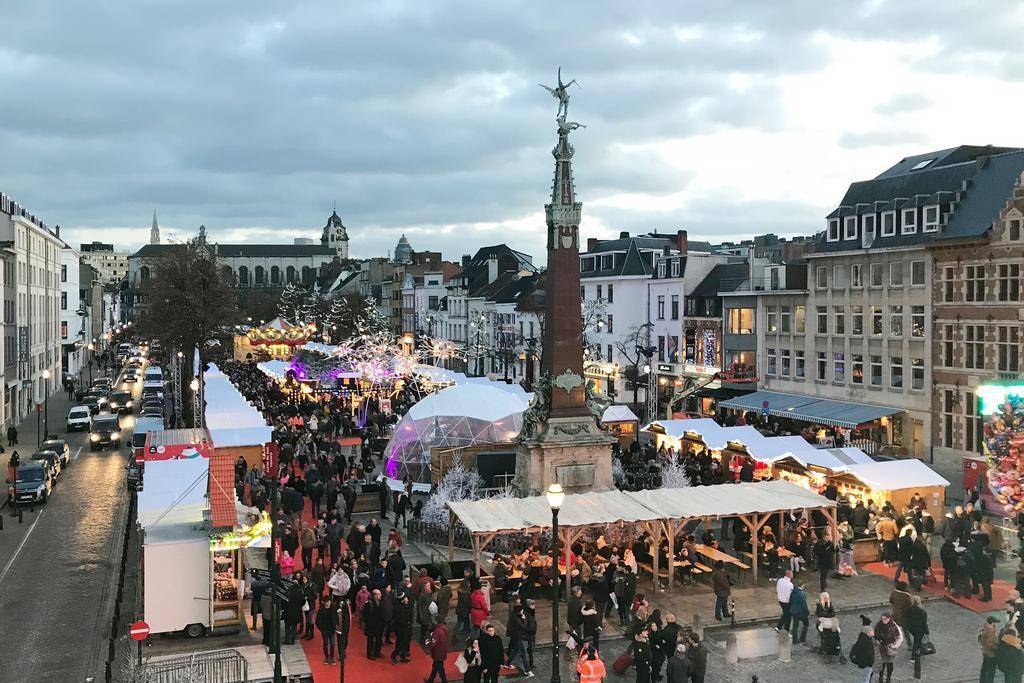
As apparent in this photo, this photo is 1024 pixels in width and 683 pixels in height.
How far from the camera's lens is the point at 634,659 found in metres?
15.5

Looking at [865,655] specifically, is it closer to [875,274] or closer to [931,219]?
[931,219]

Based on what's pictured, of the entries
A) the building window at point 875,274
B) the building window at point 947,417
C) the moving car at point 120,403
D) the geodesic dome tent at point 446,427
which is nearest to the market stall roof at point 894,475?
the geodesic dome tent at point 446,427

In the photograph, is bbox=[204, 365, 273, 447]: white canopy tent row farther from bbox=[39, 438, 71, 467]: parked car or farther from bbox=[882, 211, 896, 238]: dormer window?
bbox=[882, 211, 896, 238]: dormer window

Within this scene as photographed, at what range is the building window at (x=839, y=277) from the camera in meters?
43.2

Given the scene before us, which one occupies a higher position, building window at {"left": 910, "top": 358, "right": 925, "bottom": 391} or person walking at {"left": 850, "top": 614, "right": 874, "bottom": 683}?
building window at {"left": 910, "top": 358, "right": 925, "bottom": 391}

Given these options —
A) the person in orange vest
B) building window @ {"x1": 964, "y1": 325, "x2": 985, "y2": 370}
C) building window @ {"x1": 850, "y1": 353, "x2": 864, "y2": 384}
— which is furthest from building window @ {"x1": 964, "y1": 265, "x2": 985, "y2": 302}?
the person in orange vest

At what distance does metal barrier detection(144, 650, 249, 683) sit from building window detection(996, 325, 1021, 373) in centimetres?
2999

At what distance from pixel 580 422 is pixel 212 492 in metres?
11.2

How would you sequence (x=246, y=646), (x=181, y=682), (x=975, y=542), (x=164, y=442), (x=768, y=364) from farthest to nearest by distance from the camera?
(x=768, y=364) → (x=164, y=442) → (x=975, y=542) → (x=246, y=646) → (x=181, y=682)

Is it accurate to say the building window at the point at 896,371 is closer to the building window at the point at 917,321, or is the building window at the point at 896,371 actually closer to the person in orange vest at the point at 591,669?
the building window at the point at 917,321

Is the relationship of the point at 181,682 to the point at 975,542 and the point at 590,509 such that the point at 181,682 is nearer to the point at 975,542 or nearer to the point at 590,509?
the point at 590,509

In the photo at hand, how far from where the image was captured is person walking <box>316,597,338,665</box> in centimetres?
1608

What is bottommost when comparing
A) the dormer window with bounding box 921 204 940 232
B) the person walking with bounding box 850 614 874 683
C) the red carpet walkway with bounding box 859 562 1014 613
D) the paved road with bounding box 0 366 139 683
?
the paved road with bounding box 0 366 139 683

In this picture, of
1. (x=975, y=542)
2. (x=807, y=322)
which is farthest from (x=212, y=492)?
(x=807, y=322)
